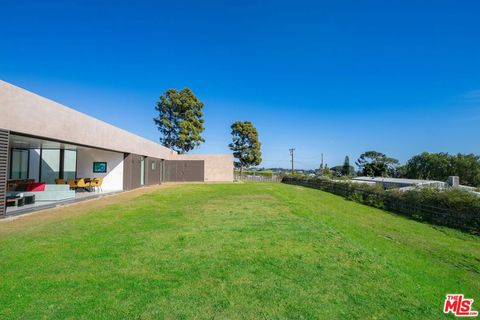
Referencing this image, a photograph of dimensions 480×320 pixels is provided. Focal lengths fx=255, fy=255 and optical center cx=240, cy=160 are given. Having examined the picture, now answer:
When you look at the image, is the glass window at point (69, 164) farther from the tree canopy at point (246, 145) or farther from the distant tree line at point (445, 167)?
the distant tree line at point (445, 167)

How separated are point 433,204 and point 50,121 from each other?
14695mm

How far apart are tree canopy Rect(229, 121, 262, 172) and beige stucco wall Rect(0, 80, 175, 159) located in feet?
81.4

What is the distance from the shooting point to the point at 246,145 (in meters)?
38.2

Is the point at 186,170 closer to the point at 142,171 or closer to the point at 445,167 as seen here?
A: the point at 142,171

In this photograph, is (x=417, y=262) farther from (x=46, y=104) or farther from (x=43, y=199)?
(x=43, y=199)

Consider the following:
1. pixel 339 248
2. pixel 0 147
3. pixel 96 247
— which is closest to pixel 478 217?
pixel 339 248

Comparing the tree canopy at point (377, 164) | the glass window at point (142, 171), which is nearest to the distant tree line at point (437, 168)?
the tree canopy at point (377, 164)

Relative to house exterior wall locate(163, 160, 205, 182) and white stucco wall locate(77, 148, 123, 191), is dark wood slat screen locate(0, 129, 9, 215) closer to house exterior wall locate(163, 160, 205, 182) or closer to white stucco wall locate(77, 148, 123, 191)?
white stucco wall locate(77, 148, 123, 191)

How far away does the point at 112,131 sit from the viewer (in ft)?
44.3

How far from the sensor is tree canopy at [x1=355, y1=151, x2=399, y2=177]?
56.6 m

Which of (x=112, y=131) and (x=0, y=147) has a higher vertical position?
(x=112, y=131)

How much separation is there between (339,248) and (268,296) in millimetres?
2515

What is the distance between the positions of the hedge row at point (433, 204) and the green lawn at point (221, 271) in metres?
2.67

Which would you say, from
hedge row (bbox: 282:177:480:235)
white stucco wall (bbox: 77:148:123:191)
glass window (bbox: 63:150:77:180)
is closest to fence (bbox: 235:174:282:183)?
hedge row (bbox: 282:177:480:235)
